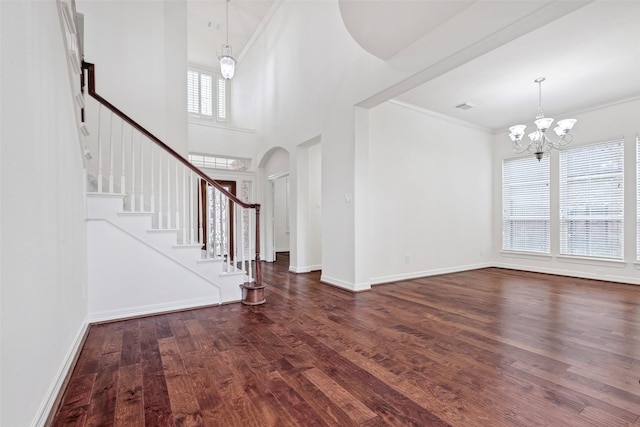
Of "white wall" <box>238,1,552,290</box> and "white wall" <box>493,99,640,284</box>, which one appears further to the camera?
"white wall" <box>493,99,640,284</box>

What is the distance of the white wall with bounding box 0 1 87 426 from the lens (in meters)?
1.14

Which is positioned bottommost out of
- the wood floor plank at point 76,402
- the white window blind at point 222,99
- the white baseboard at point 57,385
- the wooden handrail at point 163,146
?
the wood floor plank at point 76,402

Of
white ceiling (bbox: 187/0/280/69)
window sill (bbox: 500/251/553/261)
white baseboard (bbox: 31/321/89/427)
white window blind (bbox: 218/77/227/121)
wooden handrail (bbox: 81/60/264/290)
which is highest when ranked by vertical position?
white ceiling (bbox: 187/0/280/69)

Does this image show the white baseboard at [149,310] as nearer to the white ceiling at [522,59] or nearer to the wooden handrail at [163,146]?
the wooden handrail at [163,146]

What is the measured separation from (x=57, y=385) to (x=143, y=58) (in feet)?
13.9

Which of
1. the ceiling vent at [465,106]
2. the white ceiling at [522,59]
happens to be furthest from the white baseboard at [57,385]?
the ceiling vent at [465,106]

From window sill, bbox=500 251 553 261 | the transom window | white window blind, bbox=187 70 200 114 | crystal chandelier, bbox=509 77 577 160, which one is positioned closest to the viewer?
crystal chandelier, bbox=509 77 577 160

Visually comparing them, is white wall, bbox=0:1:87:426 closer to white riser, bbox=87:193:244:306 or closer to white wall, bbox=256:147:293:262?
white riser, bbox=87:193:244:306

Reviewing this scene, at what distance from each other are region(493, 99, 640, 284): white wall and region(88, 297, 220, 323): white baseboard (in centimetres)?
583

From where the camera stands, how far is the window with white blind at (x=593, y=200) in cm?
467

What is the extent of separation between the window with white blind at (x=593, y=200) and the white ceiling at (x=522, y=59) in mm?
838

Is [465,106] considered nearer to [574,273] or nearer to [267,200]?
[574,273]

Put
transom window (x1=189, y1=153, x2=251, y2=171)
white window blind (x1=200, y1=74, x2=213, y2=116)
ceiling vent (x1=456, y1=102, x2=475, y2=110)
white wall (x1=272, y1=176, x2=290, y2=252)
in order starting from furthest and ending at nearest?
white wall (x1=272, y1=176, x2=290, y2=252) → white window blind (x1=200, y1=74, x2=213, y2=116) → transom window (x1=189, y1=153, x2=251, y2=171) → ceiling vent (x1=456, y1=102, x2=475, y2=110)

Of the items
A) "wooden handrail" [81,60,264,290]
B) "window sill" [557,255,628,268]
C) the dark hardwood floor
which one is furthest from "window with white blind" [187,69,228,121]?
"window sill" [557,255,628,268]
